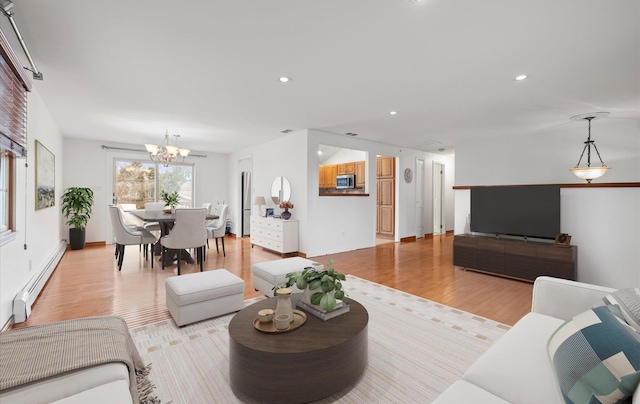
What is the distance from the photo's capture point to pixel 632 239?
12.7 feet

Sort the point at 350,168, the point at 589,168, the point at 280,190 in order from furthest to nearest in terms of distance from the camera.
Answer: the point at 350,168, the point at 280,190, the point at 589,168

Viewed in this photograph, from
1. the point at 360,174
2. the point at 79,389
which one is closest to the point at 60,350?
the point at 79,389

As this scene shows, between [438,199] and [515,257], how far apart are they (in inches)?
174

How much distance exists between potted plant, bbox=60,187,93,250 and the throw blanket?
574cm

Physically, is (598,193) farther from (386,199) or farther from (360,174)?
(360,174)

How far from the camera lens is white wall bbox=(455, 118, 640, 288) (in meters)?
3.92

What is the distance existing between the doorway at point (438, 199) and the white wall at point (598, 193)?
3.23 m

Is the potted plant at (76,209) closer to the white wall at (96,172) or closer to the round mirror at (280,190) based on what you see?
the white wall at (96,172)

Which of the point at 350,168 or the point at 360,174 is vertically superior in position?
the point at 350,168

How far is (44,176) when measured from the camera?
13.6ft

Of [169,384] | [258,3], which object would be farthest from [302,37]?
[169,384]

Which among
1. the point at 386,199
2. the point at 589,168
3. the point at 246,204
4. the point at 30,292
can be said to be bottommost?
the point at 30,292

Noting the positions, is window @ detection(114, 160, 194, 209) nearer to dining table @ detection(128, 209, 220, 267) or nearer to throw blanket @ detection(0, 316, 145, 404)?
dining table @ detection(128, 209, 220, 267)

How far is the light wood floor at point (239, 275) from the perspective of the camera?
2.95m
